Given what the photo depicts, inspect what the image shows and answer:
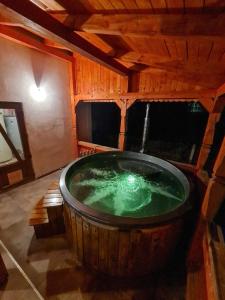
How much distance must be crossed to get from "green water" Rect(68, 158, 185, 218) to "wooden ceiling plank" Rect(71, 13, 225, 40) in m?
2.53

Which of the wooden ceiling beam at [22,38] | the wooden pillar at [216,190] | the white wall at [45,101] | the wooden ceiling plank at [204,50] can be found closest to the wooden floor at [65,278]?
the wooden pillar at [216,190]

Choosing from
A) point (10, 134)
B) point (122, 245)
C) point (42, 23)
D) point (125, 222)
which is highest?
point (42, 23)

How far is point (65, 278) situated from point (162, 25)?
136 inches

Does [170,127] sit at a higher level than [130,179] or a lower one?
higher

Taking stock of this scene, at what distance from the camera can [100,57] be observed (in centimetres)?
310

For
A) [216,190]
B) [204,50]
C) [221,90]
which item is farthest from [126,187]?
[204,50]

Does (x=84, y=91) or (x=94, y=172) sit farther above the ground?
(x=84, y=91)

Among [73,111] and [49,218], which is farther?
[73,111]

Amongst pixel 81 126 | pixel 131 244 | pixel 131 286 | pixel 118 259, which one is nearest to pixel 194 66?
pixel 131 244

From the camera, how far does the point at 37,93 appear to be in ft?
15.2

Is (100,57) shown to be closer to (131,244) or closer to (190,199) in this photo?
(190,199)

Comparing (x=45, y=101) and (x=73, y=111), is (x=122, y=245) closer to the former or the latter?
(x=45, y=101)

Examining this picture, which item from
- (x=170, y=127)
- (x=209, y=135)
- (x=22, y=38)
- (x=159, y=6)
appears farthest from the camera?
(x=170, y=127)

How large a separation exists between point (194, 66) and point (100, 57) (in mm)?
1788
